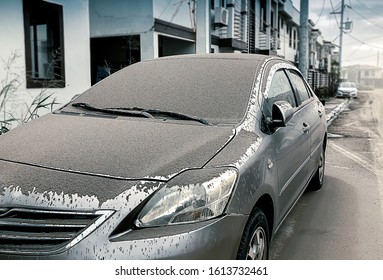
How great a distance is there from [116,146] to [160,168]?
355mm

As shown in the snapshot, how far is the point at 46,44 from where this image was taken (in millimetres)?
7422

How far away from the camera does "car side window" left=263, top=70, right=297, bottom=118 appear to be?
115 inches

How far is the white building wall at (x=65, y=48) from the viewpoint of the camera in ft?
20.3

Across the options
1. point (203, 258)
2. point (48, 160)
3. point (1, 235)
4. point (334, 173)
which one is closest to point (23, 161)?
point (48, 160)

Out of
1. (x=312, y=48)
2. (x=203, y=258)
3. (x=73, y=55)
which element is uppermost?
(x=312, y=48)

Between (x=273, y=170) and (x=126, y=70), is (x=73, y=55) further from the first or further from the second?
(x=273, y=170)

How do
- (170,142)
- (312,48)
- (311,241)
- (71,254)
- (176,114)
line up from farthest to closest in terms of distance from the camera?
1. (312,48)
2. (311,241)
3. (176,114)
4. (170,142)
5. (71,254)

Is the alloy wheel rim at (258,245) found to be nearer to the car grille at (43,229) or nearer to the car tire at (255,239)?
the car tire at (255,239)

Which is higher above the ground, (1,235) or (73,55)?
(73,55)

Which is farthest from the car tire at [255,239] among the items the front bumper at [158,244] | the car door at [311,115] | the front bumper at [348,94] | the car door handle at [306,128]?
the front bumper at [348,94]

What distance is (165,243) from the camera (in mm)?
1818

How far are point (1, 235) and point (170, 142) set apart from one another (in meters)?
0.95

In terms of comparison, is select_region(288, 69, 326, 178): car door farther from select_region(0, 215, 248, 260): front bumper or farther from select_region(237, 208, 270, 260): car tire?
select_region(0, 215, 248, 260): front bumper

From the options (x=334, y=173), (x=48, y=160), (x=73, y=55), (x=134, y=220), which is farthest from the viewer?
(x=73, y=55)
